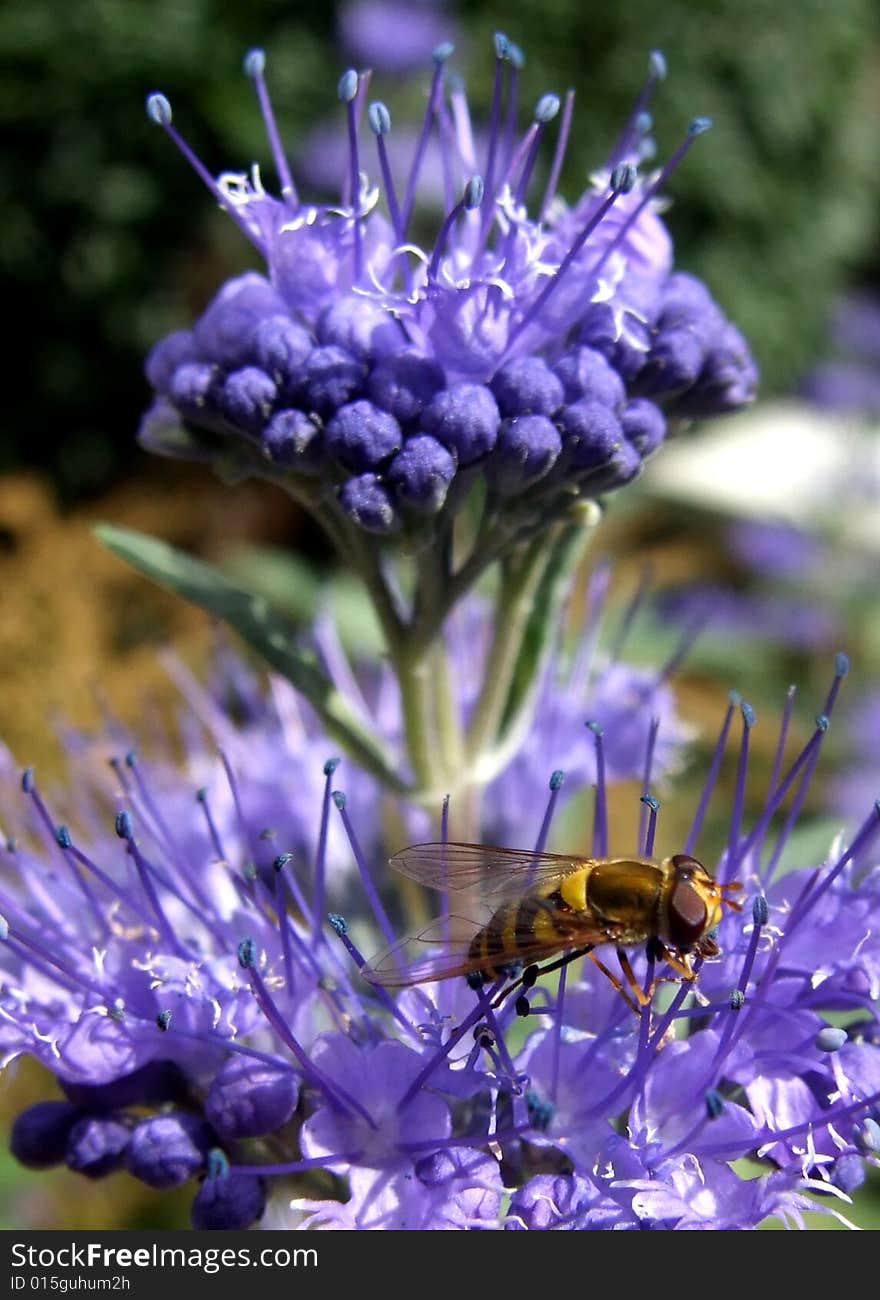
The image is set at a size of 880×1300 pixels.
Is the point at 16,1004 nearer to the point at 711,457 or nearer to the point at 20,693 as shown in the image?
the point at 20,693

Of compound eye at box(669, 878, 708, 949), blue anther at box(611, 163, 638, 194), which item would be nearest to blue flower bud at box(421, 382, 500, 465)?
blue anther at box(611, 163, 638, 194)

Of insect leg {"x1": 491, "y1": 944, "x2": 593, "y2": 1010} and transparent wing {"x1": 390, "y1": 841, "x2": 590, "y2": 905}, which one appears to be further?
transparent wing {"x1": 390, "y1": 841, "x2": 590, "y2": 905}

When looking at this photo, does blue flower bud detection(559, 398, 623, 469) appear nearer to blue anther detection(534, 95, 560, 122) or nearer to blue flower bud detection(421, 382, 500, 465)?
blue flower bud detection(421, 382, 500, 465)

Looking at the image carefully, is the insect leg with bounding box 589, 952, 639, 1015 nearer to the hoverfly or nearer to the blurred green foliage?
the hoverfly

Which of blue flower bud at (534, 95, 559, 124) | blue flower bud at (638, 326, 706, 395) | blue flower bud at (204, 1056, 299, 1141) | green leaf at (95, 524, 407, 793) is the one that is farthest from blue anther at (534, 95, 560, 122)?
blue flower bud at (204, 1056, 299, 1141)

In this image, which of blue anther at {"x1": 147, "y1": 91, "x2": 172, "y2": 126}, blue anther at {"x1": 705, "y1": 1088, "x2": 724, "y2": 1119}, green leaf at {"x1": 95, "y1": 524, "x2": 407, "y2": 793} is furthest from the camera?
green leaf at {"x1": 95, "y1": 524, "x2": 407, "y2": 793}

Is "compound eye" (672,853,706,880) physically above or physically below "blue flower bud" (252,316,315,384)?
below

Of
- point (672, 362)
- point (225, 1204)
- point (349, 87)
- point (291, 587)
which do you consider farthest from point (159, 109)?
point (291, 587)

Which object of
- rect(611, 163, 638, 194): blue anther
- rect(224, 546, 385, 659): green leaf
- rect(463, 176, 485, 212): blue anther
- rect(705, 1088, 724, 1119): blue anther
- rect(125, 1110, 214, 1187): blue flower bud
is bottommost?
rect(125, 1110, 214, 1187): blue flower bud

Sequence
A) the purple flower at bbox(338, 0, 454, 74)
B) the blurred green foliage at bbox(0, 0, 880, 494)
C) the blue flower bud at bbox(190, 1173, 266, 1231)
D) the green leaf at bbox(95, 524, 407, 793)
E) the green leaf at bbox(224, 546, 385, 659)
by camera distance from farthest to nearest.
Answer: the blurred green foliage at bbox(0, 0, 880, 494)
the purple flower at bbox(338, 0, 454, 74)
the green leaf at bbox(224, 546, 385, 659)
the green leaf at bbox(95, 524, 407, 793)
the blue flower bud at bbox(190, 1173, 266, 1231)
